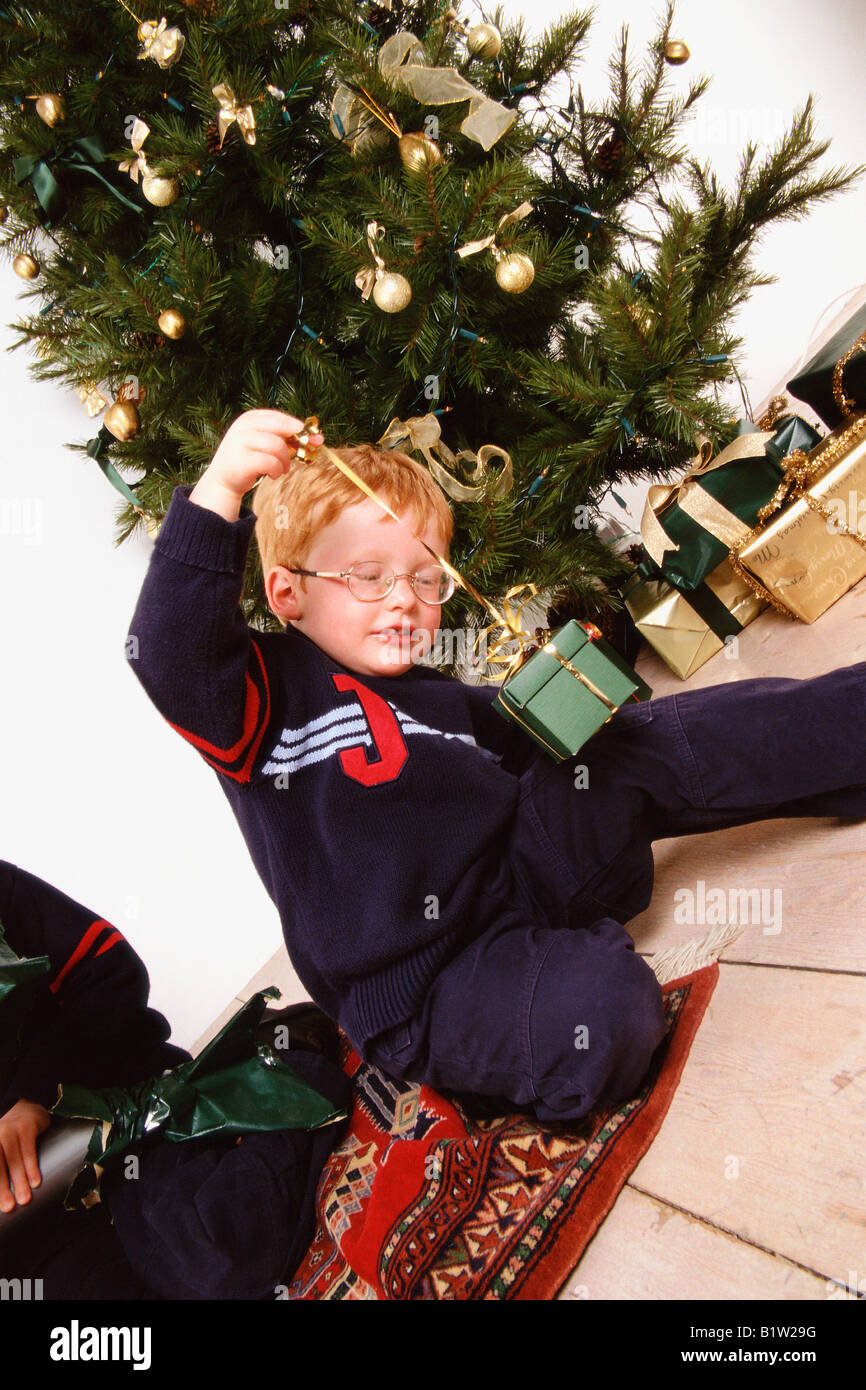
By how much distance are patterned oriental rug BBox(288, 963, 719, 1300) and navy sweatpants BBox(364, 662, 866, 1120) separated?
0.03 metres

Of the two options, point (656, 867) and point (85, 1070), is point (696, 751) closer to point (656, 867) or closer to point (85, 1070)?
point (656, 867)

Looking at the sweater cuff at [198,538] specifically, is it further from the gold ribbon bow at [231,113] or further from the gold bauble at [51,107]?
the gold bauble at [51,107]

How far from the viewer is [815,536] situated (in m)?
1.10

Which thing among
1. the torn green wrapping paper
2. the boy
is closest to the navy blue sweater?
the boy

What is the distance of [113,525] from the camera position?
4.72 feet

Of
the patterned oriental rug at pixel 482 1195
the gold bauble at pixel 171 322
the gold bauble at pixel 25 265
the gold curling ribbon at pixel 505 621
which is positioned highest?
the gold bauble at pixel 25 265

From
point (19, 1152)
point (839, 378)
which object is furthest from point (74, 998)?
point (839, 378)

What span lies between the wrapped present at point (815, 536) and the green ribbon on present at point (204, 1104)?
2.77ft

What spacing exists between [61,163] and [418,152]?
50cm

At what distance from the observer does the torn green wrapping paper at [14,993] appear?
2.55 feet

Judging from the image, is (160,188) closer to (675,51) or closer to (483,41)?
(483,41)

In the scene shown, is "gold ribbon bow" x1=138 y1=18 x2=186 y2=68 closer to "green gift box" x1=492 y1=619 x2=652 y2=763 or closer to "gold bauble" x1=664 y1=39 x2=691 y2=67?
"gold bauble" x1=664 y1=39 x2=691 y2=67

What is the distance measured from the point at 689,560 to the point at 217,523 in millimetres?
698

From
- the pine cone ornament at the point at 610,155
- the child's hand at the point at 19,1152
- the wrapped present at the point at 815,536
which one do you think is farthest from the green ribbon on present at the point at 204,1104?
the pine cone ornament at the point at 610,155
